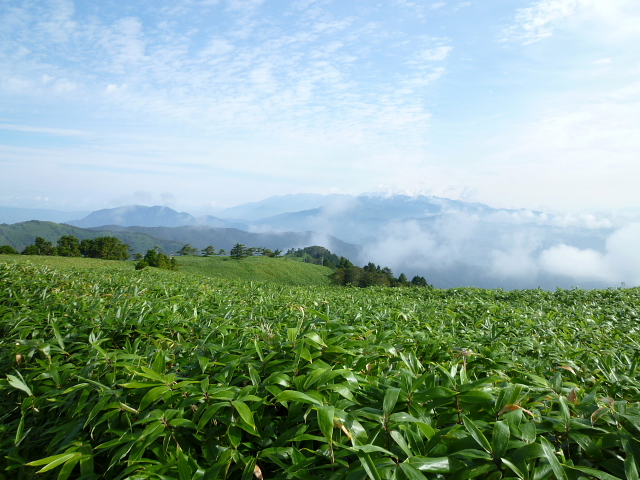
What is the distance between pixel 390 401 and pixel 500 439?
1.35 ft

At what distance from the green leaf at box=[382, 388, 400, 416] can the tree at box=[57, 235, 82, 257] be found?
66655mm

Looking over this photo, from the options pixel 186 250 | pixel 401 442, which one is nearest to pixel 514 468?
pixel 401 442

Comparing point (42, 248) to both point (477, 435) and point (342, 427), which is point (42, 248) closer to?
point (342, 427)

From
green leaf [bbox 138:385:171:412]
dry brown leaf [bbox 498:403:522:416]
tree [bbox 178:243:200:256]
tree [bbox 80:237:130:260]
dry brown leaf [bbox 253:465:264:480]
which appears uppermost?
green leaf [bbox 138:385:171:412]

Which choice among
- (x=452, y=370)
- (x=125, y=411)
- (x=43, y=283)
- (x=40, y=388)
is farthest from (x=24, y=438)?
(x=43, y=283)

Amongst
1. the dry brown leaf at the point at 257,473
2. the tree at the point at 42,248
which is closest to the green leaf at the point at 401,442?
the dry brown leaf at the point at 257,473

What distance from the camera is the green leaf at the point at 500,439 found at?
1223 mm

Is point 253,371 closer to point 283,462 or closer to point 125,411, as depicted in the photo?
point 283,462

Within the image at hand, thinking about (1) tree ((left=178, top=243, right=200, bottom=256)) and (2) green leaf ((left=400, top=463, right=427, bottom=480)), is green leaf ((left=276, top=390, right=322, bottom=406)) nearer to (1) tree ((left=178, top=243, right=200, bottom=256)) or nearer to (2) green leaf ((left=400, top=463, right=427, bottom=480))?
(2) green leaf ((left=400, top=463, right=427, bottom=480))

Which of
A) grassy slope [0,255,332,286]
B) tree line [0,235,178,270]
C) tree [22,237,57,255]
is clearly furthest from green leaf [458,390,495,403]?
tree [22,237,57,255]

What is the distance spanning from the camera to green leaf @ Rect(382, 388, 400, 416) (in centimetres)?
141

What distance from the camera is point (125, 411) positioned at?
168cm

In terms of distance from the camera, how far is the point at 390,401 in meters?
1.43

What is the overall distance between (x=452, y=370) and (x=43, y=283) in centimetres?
543
